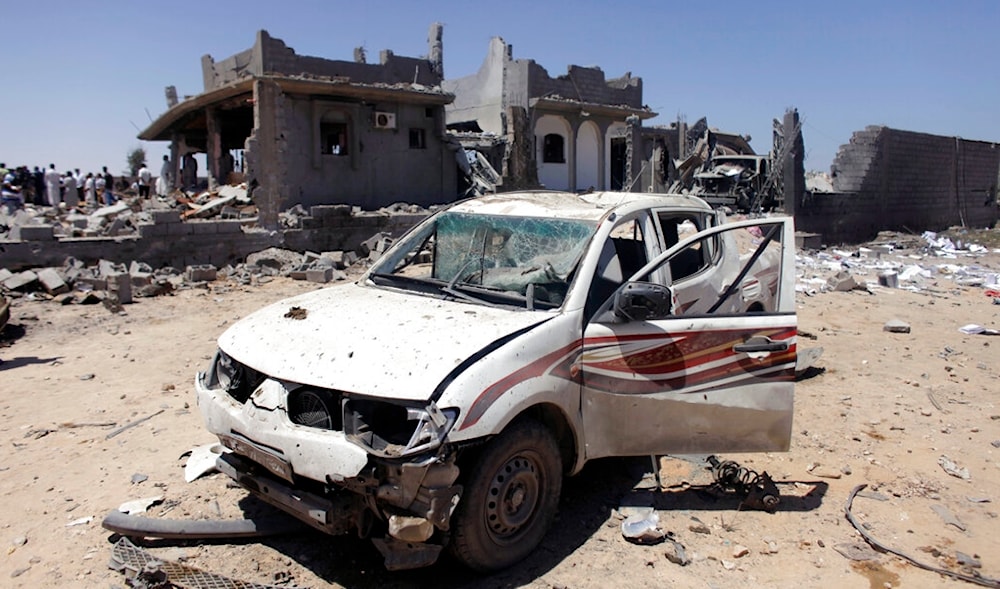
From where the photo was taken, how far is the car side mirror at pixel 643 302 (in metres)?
3.48

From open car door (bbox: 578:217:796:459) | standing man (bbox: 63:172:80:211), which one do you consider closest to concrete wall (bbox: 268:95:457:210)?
standing man (bbox: 63:172:80:211)

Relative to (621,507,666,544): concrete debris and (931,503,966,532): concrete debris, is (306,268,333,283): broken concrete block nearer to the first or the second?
(621,507,666,544): concrete debris

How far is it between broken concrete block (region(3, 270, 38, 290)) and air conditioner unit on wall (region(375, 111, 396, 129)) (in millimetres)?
10969

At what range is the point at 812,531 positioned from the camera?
3.83 meters

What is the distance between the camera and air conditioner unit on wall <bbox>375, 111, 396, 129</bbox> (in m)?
20.3

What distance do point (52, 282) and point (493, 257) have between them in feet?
32.5

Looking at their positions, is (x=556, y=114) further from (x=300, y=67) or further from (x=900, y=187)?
(x=900, y=187)

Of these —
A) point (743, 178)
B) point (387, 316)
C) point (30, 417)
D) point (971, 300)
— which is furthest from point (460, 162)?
point (387, 316)

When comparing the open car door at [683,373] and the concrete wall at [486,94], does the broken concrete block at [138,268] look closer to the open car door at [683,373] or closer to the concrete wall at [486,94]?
the open car door at [683,373]

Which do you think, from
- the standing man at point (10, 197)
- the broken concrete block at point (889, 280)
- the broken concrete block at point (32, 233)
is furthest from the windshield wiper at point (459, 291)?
the standing man at point (10, 197)

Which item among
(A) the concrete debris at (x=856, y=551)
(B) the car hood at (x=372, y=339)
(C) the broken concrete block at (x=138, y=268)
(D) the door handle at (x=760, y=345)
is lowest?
(A) the concrete debris at (x=856, y=551)

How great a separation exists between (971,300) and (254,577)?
40.2ft

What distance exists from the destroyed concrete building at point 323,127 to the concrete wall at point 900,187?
11.2 meters

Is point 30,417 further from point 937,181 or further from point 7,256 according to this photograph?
point 937,181
